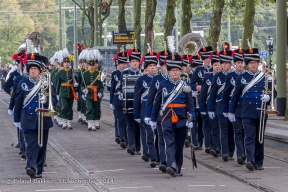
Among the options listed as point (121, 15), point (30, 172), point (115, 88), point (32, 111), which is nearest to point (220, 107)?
point (115, 88)

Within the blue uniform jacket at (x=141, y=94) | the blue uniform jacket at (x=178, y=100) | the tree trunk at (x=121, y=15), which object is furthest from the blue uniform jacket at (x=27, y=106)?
the tree trunk at (x=121, y=15)

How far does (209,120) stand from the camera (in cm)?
1995

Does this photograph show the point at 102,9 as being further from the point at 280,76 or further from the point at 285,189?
the point at 285,189

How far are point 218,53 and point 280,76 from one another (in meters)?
12.6

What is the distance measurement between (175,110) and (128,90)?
171 inches

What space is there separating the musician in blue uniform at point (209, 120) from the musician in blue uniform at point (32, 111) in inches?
171

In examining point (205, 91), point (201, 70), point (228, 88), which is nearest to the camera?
point (228, 88)

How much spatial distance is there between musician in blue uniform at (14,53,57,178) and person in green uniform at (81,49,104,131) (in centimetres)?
1101

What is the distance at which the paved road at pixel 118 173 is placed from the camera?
14930mm

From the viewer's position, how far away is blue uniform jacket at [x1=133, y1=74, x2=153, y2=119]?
18609 millimetres

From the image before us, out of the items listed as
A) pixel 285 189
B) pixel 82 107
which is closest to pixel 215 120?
pixel 285 189

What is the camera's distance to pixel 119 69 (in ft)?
71.9

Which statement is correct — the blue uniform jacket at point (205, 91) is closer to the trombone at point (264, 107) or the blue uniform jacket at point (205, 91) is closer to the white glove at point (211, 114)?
the white glove at point (211, 114)

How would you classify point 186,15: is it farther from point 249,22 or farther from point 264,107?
point 264,107
